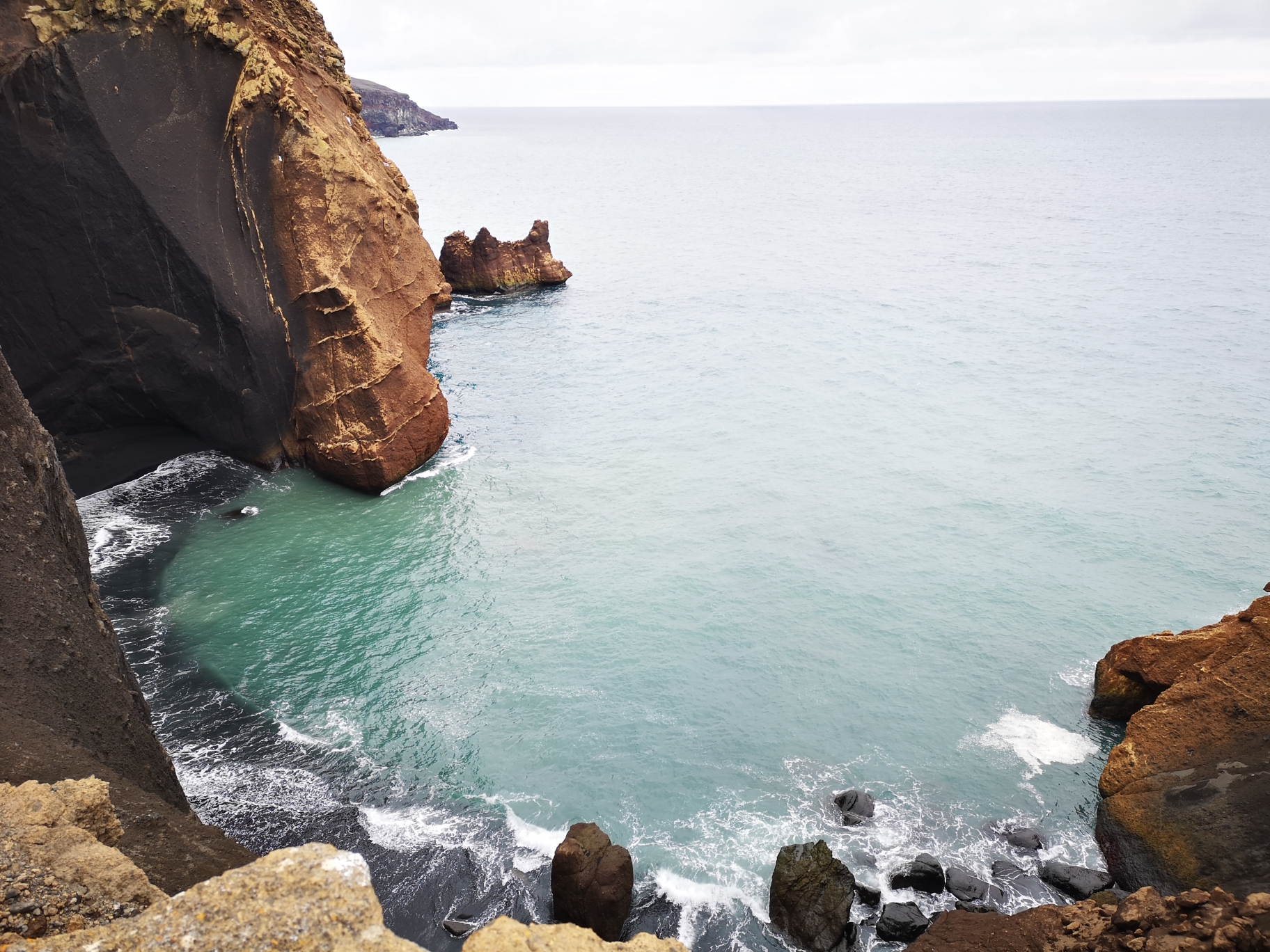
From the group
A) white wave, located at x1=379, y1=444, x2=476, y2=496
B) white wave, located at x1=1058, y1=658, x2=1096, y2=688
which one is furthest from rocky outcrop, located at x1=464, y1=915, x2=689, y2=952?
white wave, located at x1=379, y1=444, x2=476, y2=496

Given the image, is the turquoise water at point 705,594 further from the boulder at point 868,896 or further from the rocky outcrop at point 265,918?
the rocky outcrop at point 265,918

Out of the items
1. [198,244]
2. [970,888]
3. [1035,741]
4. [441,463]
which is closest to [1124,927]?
[970,888]

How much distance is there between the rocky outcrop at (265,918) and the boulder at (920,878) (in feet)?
43.6

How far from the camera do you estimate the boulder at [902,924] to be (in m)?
16.2

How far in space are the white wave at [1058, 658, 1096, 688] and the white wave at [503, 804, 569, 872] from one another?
1480cm

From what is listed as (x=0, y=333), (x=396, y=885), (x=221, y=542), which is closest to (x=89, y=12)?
(x=0, y=333)

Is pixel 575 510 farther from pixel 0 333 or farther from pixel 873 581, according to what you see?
pixel 0 333

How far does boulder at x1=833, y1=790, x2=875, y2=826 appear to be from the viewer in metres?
18.9

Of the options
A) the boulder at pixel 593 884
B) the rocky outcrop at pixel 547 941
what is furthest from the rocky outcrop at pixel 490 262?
the rocky outcrop at pixel 547 941

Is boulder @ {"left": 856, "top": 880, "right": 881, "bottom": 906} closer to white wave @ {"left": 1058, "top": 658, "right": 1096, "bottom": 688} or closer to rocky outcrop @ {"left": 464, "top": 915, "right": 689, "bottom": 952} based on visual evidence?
white wave @ {"left": 1058, "top": 658, "right": 1096, "bottom": 688}

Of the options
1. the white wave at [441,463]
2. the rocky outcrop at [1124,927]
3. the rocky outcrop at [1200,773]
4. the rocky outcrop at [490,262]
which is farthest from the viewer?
the rocky outcrop at [490,262]

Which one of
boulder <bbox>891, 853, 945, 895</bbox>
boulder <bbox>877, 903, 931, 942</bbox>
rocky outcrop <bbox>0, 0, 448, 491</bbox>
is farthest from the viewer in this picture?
rocky outcrop <bbox>0, 0, 448, 491</bbox>

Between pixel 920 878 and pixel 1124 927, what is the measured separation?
5420 mm

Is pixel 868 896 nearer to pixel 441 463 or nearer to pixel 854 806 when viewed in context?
pixel 854 806
